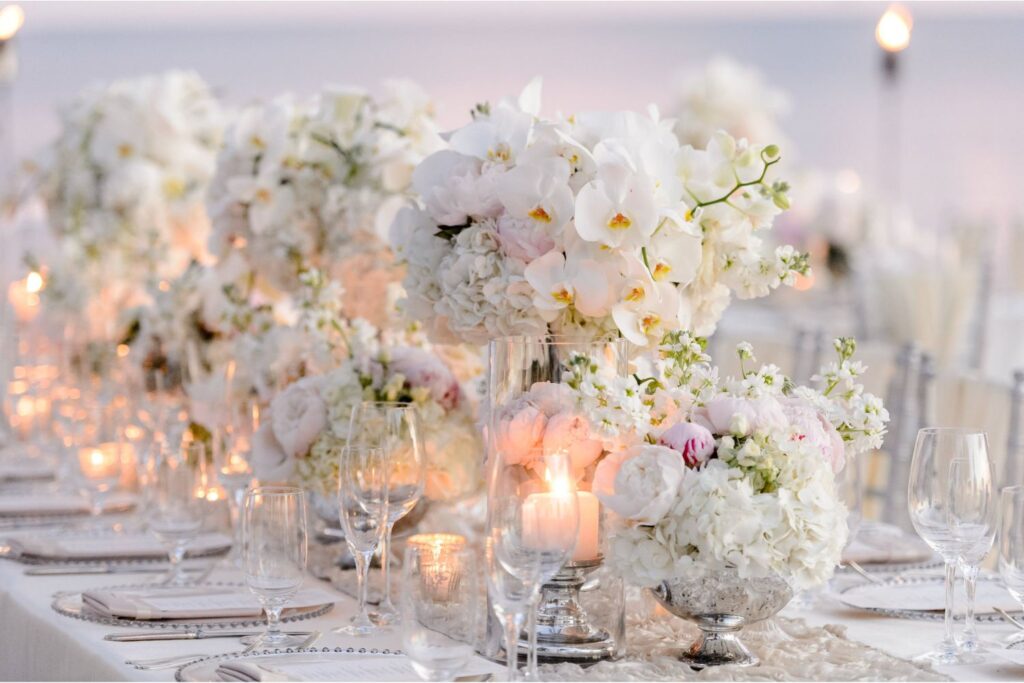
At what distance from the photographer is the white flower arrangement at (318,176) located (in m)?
2.92

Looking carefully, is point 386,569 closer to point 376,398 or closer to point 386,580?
point 386,580

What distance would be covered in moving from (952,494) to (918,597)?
0.38 m

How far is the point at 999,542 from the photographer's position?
6.14 ft

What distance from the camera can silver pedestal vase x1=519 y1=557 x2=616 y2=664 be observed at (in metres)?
1.89

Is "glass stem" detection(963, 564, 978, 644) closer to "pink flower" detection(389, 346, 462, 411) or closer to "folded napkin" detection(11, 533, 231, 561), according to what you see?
"pink flower" detection(389, 346, 462, 411)

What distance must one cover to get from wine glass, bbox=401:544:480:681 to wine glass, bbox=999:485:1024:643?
0.68 meters

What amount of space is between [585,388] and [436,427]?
2.03 feet

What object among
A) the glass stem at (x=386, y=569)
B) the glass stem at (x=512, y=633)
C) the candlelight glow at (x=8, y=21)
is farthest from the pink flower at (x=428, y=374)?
the candlelight glow at (x=8, y=21)

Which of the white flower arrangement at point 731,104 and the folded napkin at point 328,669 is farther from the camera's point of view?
the white flower arrangement at point 731,104

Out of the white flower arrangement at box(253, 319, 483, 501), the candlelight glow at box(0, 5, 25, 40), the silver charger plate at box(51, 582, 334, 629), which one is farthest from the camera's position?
the candlelight glow at box(0, 5, 25, 40)

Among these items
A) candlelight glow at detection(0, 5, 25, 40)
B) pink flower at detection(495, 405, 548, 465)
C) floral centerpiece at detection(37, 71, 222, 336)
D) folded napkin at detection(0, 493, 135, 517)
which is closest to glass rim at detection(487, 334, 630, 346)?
pink flower at detection(495, 405, 548, 465)

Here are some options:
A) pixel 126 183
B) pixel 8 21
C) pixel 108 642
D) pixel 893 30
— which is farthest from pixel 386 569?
pixel 893 30

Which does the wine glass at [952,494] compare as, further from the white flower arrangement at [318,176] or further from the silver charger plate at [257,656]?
the white flower arrangement at [318,176]

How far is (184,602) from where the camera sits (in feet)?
7.04
